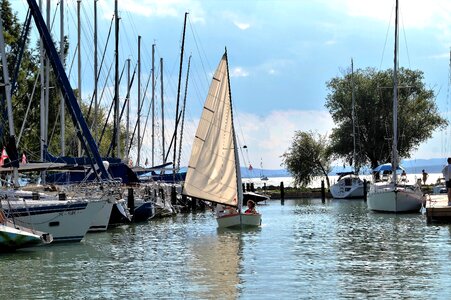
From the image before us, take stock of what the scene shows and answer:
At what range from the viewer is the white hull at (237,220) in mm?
45125

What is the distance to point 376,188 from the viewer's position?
6228cm

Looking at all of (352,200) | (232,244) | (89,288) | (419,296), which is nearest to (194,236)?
(232,244)

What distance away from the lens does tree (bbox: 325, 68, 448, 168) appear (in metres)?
100

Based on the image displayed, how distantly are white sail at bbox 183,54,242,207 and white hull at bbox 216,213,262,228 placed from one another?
2.08ft

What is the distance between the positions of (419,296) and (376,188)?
40385mm

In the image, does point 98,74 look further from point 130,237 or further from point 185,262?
point 185,262

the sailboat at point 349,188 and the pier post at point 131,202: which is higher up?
the sailboat at point 349,188

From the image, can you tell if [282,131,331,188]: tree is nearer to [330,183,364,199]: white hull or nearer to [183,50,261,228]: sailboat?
[330,183,364,199]: white hull

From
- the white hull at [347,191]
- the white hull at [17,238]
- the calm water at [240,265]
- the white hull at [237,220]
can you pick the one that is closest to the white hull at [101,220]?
the calm water at [240,265]

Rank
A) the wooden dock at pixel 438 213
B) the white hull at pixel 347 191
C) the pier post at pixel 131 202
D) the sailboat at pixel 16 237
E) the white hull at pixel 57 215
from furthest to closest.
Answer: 1. the white hull at pixel 347 191
2. the pier post at pixel 131 202
3. the wooden dock at pixel 438 213
4. the white hull at pixel 57 215
5. the sailboat at pixel 16 237

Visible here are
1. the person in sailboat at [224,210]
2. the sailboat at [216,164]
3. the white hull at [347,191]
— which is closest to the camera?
the sailboat at [216,164]

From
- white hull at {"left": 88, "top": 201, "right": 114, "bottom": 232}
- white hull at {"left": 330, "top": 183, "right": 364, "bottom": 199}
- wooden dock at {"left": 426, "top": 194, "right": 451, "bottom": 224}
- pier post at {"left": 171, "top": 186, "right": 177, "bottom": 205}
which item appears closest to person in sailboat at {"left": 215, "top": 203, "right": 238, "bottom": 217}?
white hull at {"left": 88, "top": 201, "right": 114, "bottom": 232}

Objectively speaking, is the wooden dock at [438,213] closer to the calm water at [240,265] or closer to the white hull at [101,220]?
A: the calm water at [240,265]

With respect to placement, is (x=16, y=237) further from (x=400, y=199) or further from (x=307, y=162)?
(x=307, y=162)
